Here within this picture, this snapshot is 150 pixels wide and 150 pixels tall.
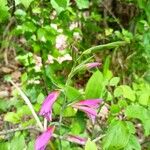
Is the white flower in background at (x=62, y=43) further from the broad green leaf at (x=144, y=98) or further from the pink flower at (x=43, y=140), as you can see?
the pink flower at (x=43, y=140)

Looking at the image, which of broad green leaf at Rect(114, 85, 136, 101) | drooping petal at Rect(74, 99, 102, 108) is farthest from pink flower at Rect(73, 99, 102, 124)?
broad green leaf at Rect(114, 85, 136, 101)

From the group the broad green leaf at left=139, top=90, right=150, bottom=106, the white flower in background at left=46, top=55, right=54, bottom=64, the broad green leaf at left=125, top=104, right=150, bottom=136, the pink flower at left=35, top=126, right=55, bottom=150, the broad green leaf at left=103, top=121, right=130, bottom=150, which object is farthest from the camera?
the white flower in background at left=46, top=55, right=54, bottom=64

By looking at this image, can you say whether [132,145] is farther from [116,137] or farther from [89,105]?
[89,105]

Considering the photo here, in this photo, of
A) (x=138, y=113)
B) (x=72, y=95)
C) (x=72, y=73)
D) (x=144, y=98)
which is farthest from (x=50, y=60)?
(x=72, y=73)

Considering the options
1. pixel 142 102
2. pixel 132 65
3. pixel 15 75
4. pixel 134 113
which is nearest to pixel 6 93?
pixel 15 75

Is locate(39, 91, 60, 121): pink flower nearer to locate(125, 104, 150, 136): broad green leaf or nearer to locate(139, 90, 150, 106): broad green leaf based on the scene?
locate(125, 104, 150, 136): broad green leaf

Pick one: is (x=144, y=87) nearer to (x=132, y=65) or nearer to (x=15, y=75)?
(x=132, y=65)
